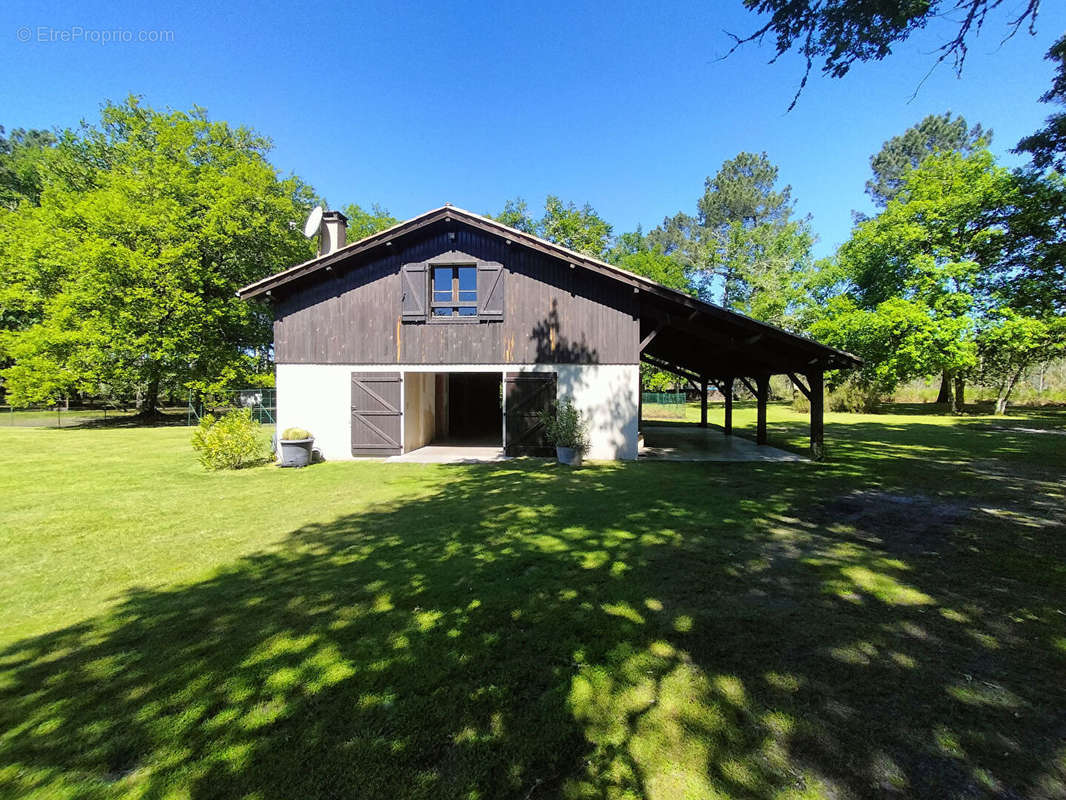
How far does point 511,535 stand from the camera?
5.20 meters

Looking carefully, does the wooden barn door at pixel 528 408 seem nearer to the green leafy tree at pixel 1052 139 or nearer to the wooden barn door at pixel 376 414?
the wooden barn door at pixel 376 414

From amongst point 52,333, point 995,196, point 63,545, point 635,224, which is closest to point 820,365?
point 63,545

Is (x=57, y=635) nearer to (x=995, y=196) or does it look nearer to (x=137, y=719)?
(x=137, y=719)

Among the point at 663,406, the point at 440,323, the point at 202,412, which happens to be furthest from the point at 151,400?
the point at 663,406

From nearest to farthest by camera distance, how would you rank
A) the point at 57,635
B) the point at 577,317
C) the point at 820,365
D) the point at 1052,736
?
the point at 1052,736 < the point at 57,635 < the point at 820,365 < the point at 577,317

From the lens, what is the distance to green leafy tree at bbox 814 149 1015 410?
2117 centimetres

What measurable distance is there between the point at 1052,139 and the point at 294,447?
20455 millimetres

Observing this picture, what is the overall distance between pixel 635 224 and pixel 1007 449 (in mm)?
35542

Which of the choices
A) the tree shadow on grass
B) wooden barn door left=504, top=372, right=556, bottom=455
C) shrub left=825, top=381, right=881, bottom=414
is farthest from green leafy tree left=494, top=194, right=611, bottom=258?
the tree shadow on grass

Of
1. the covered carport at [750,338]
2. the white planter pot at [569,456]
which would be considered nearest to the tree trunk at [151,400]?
the white planter pot at [569,456]

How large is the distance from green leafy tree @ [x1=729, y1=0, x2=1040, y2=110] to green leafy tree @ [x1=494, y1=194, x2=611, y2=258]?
25867 millimetres

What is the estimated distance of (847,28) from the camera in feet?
17.9

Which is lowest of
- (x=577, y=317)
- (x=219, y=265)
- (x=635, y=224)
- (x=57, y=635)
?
(x=57, y=635)

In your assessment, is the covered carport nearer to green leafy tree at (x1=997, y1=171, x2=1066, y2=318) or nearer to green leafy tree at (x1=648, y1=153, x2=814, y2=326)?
green leafy tree at (x1=997, y1=171, x2=1066, y2=318)
